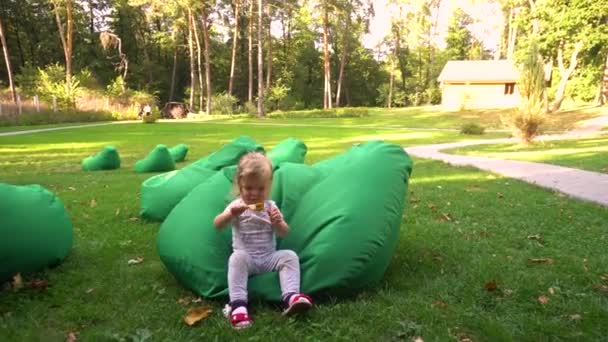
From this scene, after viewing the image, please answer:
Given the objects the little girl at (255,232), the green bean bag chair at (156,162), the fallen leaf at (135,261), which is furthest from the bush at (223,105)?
the little girl at (255,232)

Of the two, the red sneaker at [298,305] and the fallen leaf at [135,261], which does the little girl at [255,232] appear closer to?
the red sneaker at [298,305]

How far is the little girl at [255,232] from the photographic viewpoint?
352cm

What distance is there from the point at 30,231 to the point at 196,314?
1722mm

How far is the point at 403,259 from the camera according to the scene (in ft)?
15.0

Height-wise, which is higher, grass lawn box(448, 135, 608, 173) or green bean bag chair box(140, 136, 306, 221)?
green bean bag chair box(140, 136, 306, 221)

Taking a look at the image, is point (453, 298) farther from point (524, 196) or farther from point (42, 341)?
point (524, 196)

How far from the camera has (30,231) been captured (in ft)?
13.2

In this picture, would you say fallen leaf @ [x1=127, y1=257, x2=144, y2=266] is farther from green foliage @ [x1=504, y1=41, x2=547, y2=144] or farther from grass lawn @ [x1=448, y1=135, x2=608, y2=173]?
green foliage @ [x1=504, y1=41, x2=547, y2=144]

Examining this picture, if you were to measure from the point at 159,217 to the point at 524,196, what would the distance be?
5490 mm

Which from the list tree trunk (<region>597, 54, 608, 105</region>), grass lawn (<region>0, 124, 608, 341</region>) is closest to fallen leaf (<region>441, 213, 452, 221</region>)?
grass lawn (<region>0, 124, 608, 341</region>)

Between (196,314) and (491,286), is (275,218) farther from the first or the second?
(491,286)

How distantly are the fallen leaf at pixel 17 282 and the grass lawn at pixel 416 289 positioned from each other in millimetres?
63

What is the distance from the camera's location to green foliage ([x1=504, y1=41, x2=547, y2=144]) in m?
15.7

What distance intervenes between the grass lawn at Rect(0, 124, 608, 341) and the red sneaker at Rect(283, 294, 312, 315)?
7 centimetres
